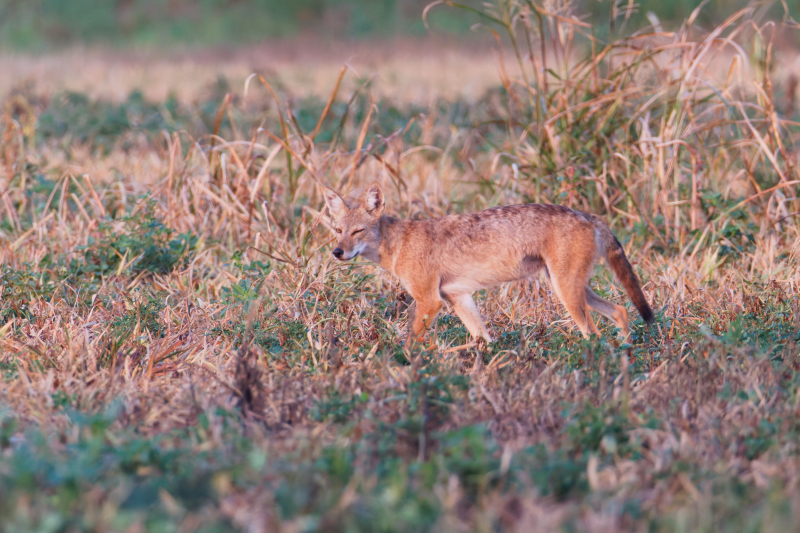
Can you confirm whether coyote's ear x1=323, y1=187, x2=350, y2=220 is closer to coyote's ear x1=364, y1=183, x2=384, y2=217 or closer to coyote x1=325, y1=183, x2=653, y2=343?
coyote x1=325, y1=183, x2=653, y2=343

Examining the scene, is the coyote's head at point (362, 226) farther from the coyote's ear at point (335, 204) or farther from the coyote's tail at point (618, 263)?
the coyote's tail at point (618, 263)

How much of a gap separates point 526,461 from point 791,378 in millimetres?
1680

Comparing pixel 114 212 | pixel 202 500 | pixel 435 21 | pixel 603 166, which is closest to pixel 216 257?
pixel 114 212

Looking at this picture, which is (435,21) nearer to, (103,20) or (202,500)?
(103,20)

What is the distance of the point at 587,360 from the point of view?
414 centimetres

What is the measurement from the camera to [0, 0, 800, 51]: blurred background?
87.9ft

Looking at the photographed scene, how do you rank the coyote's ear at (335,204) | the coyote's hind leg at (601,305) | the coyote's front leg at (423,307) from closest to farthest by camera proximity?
the coyote's front leg at (423,307) → the coyote's hind leg at (601,305) → the coyote's ear at (335,204)

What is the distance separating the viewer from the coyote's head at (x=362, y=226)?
16.4 ft

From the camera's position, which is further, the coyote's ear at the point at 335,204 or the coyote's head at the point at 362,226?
the coyote's ear at the point at 335,204

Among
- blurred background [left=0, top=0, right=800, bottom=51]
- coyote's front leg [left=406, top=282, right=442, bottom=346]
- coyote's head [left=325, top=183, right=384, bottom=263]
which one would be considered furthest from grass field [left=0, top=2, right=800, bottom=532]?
blurred background [left=0, top=0, right=800, bottom=51]

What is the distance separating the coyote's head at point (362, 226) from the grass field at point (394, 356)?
13.3 inches

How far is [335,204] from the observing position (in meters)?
5.28

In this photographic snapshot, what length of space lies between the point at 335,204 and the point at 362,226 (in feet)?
1.10

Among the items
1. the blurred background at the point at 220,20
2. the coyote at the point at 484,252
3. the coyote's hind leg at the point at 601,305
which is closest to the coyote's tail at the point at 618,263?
the coyote at the point at 484,252
